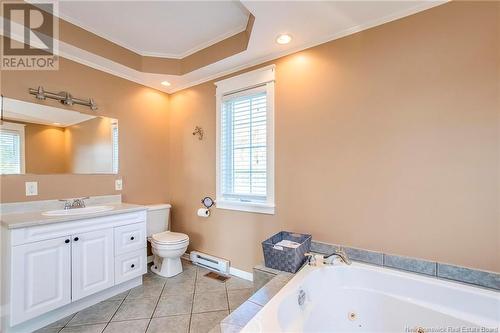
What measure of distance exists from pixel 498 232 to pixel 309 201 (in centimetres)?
121

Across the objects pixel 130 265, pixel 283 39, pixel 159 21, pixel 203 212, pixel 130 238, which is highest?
pixel 159 21

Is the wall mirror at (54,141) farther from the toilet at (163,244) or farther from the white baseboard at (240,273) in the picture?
the white baseboard at (240,273)

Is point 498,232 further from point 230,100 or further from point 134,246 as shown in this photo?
point 134,246

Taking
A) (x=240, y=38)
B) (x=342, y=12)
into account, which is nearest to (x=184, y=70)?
(x=240, y=38)

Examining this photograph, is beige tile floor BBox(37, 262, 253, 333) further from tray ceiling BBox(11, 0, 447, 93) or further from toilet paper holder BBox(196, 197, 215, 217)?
tray ceiling BBox(11, 0, 447, 93)

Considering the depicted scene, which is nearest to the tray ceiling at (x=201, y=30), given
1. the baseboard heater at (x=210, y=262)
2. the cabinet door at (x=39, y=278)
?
the cabinet door at (x=39, y=278)

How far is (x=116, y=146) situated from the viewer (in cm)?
275

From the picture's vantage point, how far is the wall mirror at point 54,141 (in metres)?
1.98

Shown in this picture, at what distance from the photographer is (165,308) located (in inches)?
79.0

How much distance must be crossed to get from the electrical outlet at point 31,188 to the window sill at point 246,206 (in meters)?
1.74

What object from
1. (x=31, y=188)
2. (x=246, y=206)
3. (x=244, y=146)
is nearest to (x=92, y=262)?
(x=31, y=188)

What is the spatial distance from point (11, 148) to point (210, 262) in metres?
2.21

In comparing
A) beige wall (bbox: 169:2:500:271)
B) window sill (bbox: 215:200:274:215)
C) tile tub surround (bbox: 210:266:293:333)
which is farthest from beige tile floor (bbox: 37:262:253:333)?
window sill (bbox: 215:200:274:215)

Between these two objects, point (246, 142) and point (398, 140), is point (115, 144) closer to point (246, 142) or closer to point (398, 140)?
point (246, 142)
